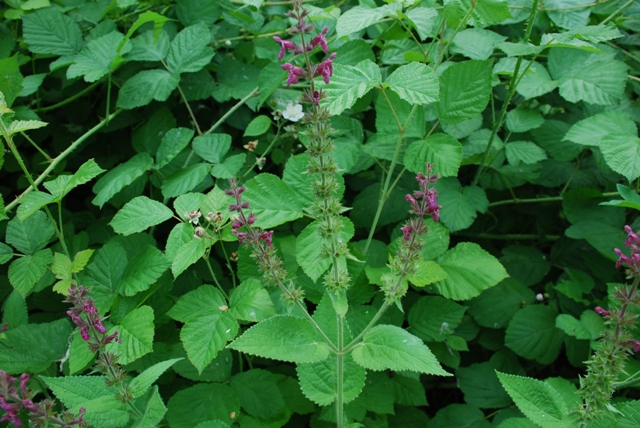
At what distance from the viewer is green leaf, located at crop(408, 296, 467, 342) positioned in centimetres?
205

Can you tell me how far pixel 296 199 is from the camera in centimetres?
179

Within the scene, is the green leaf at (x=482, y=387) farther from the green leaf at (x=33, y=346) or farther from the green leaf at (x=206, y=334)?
the green leaf at (x=33, y=346)

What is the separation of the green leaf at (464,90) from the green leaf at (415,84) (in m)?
0.27

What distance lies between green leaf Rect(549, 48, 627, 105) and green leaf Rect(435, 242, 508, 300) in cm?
81

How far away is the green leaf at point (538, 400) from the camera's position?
146 centimetres

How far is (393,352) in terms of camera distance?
139 centimetres

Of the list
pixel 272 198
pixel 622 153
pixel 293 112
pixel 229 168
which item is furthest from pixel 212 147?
pixel 622 153

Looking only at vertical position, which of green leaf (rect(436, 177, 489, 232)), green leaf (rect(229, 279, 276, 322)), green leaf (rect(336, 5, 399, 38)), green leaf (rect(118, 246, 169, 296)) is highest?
green leaf (rect(336, 5, 399, 38))

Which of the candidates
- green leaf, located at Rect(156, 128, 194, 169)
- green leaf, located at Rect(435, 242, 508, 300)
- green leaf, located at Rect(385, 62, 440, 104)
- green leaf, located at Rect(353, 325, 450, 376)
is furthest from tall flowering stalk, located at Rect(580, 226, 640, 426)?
green leaf, located at Rect(156, 128, 194, 169)

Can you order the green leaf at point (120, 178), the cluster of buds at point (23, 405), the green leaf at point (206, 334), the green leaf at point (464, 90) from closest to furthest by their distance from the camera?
the cluster of buds at point (23, 405), the green leaf at point (206, 334), the green leaf at point (464, 90), the green leaf at point (120, 178)

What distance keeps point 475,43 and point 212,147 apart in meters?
1.28

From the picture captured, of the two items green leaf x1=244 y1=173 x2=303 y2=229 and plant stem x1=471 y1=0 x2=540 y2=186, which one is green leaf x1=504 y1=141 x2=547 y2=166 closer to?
plant stem x1=471 y1=0 x2=540 y2=186

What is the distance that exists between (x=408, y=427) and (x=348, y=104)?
4.59 feet

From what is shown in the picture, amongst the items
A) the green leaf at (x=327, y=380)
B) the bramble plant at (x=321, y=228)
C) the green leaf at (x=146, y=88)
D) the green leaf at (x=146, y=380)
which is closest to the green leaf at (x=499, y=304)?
the bramble plant at (x=321, y=228)
